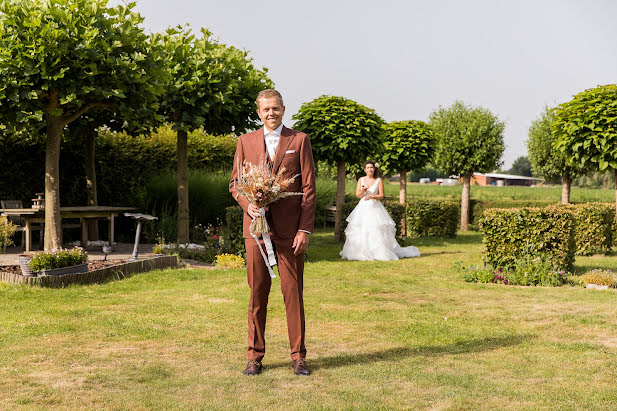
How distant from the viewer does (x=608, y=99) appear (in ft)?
41.2

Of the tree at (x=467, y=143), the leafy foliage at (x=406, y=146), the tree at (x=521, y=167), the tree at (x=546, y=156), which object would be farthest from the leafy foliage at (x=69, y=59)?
the tree at (x=521, y=167)

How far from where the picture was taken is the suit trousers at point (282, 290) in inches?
205

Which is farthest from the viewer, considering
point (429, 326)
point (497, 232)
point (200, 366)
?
point (497, 232)

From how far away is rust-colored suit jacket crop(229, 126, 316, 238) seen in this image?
16.9ft

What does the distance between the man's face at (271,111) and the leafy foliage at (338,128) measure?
9777 mm

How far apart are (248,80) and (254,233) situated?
27.7ft

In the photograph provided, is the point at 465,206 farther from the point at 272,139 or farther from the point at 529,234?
the point at 272,139

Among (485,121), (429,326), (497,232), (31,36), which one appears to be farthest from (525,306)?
(485,121)

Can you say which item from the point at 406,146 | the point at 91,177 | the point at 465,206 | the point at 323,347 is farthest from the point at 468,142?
the point at 323,347

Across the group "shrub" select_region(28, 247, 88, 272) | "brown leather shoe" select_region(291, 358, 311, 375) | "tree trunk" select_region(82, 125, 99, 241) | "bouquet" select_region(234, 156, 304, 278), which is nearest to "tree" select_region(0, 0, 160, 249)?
"shrub" select_region(28, 247, 88, 272)

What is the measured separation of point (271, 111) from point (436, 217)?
16179 millimetres

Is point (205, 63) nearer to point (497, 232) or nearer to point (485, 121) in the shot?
point (497, 232)

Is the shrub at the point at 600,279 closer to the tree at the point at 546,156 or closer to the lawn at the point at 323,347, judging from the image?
the lawn at the point at 323,347

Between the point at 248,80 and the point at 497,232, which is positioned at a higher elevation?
the point at 248,80
